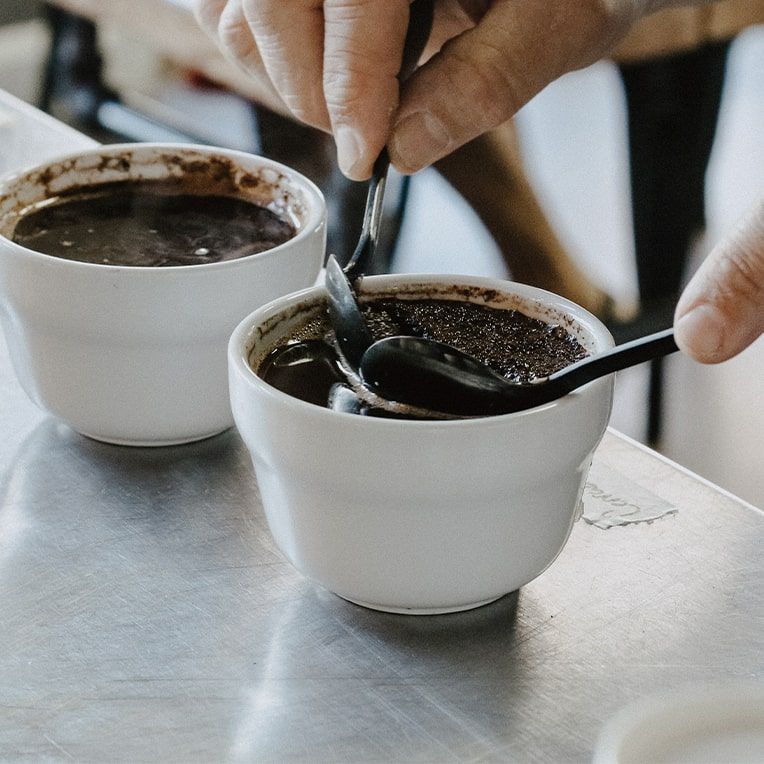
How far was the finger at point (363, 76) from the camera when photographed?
0.92 m

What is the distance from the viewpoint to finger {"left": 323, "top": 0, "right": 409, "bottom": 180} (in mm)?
920

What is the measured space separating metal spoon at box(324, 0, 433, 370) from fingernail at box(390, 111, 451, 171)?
1 centimetres

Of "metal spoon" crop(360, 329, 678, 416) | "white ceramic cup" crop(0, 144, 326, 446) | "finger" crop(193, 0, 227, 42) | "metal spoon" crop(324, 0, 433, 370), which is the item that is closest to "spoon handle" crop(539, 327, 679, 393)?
"metal spoon" crop(360, 329, 678, 416)

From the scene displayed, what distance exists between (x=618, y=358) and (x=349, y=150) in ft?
1.11

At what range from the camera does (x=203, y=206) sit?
1.01 meters

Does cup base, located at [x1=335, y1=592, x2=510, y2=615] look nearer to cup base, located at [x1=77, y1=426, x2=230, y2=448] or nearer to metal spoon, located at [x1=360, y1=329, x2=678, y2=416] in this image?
metal spoon, located at [x1=360, y1=329, x2=678, y2=416]

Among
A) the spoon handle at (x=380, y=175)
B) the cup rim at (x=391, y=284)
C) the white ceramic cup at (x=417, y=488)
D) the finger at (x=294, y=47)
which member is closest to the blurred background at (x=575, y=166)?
the finger at (x=294, y=47)

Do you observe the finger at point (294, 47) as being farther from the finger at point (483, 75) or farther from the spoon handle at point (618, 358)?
the spoon handle at point (618, 358)

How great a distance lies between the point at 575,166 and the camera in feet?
11.2

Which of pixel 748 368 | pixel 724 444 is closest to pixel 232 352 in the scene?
pixel 724 444

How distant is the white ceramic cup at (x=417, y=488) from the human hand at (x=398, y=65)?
23 cm

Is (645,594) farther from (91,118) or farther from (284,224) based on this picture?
(91,118)

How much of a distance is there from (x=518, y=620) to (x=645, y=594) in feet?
0.30

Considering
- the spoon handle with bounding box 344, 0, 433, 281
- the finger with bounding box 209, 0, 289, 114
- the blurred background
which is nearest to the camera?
the spoon handle with bounding box 344, 0, 433, 281
